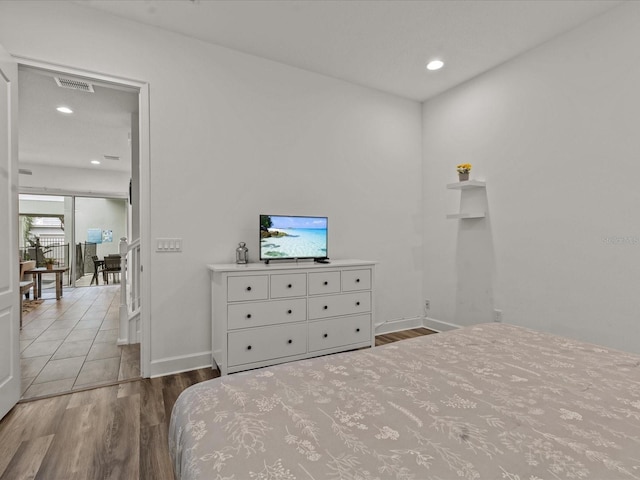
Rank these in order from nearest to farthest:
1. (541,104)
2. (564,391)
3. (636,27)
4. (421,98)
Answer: (564,391)
(636,27)
(541,104)
(421,98)

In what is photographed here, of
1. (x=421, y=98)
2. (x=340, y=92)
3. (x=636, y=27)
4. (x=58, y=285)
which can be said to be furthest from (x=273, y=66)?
(x=58, y=285)

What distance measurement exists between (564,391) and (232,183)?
2.73 metres

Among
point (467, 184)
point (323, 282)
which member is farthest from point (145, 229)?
point (467, 184)

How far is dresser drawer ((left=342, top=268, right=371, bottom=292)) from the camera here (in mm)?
3094

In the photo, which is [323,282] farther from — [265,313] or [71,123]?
[71,123]

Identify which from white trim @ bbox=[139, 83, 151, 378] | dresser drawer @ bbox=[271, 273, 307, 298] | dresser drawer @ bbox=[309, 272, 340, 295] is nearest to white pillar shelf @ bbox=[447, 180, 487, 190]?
dresser drawer @ bbox=[309, 272, 340, 295]

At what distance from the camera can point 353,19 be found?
8.57ft

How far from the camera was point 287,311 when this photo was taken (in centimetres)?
280

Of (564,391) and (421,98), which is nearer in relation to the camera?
(564,391)

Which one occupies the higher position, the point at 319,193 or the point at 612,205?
the point at 319,193

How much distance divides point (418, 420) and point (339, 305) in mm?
2151

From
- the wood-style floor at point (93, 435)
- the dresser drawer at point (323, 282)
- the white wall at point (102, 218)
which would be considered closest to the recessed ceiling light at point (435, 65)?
the dresser drawer at point (323, 282)

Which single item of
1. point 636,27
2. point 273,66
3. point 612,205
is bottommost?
point 612,205

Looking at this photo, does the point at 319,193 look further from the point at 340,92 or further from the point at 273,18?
the point at 273,18
